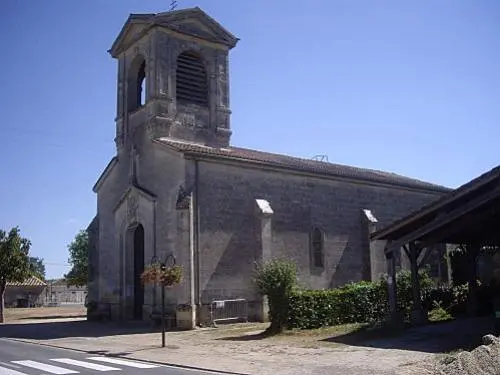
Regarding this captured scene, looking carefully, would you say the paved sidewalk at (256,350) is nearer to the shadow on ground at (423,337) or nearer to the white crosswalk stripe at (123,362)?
the shadow on ground at (423,337)

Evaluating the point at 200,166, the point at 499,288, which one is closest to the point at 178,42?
the point at 200,166

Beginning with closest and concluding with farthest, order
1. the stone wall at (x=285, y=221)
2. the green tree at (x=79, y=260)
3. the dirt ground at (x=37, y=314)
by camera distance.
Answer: the stone wall at (x=285, y=221) < the dirt ground at (x=37, y=314) < the green tree at (x=79, y=260)

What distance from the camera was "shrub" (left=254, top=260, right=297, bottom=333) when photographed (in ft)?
63.3

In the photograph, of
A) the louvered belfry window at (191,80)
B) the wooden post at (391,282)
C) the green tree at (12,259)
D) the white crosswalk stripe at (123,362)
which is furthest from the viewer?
the green tree at (12,259)

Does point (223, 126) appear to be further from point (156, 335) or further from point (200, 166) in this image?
point (156, 335)

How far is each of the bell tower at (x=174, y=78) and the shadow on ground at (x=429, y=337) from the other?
14.2 meters

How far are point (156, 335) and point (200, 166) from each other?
774cm

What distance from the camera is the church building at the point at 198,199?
79.7ft

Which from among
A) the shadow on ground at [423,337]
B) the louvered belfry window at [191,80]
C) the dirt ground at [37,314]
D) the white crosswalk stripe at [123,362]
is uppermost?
the louvered belfry window at [191,80]

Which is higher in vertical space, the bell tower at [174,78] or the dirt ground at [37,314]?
the bell tower at [174,78]

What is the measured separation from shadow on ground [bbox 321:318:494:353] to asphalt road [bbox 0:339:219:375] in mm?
5682

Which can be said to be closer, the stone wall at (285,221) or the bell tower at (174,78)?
the stone wall at (285,221)

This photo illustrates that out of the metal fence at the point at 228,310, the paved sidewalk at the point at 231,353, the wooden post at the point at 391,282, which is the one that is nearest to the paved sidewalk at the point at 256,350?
the paved sidewalk at the point at 231,353

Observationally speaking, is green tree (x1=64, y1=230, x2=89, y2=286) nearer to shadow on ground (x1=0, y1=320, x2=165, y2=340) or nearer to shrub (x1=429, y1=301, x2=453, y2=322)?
shadow on ground (x1=0, y1=320, x2=165, y2=340)
